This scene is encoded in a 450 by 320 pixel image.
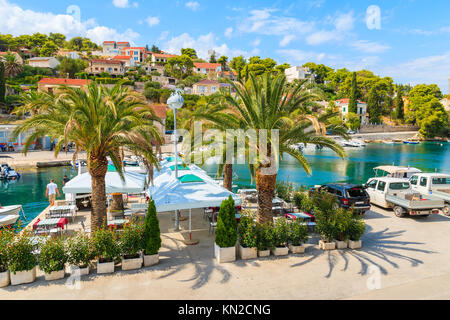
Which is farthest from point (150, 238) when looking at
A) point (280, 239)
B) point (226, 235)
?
point (280, 239)

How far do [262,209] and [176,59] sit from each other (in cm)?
10998

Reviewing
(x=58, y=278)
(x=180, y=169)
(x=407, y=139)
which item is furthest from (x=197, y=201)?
(x=407, y=139)

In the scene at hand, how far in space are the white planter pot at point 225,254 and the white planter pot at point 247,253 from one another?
11.4 inches

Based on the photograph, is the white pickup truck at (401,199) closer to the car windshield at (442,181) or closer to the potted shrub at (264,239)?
the car windshield at (442,181)

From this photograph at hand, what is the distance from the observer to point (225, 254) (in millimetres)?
8953

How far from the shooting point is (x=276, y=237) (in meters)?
9.45

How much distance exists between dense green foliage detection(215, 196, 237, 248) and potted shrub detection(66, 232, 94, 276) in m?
3.61

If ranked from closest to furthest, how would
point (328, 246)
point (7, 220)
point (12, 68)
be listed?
point (328, 246), point (7, 220), point (12, 68)

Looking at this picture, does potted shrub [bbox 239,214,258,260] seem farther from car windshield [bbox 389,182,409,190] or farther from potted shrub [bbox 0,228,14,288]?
car windshield [bbox 389,182,409,190]

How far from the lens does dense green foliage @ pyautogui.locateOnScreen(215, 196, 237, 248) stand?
895 centimetres

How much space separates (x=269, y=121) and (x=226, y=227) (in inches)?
148

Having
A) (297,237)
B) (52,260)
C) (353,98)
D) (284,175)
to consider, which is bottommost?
(284,175)

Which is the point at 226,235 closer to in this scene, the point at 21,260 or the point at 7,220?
the point at 21,260

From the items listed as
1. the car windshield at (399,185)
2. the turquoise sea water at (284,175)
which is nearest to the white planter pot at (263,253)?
the car windshield at (399,185)
